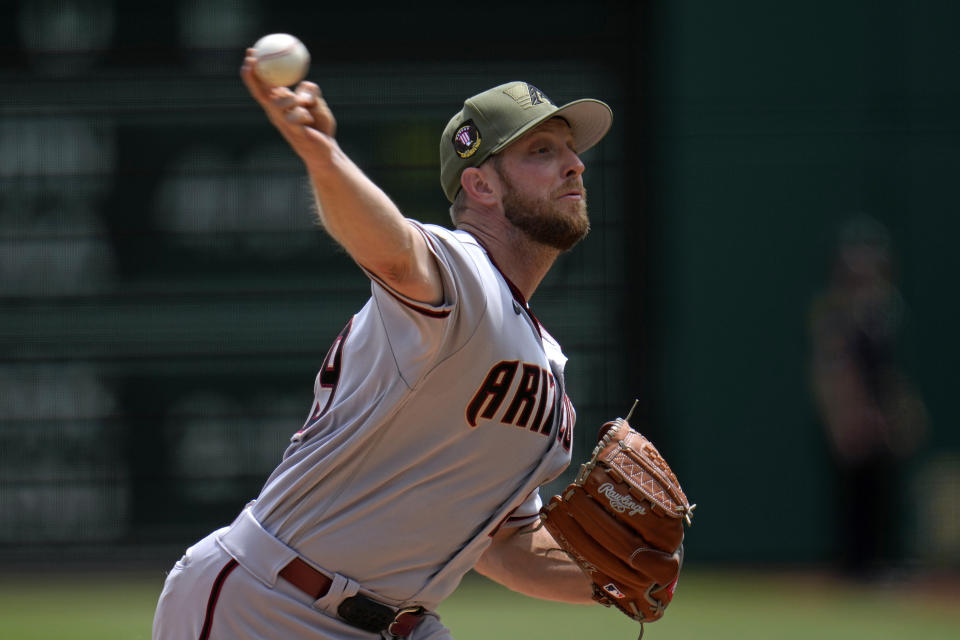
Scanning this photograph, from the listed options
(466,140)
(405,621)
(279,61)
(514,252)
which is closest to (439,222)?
(466,140)

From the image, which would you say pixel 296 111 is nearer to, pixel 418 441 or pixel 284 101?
pixel 284 101

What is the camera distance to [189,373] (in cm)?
892

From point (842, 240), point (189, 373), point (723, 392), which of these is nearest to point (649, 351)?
point (723, 392)

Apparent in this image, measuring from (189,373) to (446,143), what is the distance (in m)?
5.67

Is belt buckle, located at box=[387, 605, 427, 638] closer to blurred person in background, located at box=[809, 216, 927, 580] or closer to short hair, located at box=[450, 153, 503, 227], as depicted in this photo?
short hair, located at box=[450, 153, 503, 227]

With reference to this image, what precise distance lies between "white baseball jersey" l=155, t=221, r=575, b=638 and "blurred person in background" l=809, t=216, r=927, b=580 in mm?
5664

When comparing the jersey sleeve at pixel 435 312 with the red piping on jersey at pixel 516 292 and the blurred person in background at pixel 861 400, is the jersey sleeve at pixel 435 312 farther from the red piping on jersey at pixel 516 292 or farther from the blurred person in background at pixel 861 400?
the blurred person in background at pixel 861 400

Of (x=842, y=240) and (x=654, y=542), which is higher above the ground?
(x=654, y=542)

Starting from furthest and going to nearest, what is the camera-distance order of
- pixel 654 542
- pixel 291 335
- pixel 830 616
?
pixel 291 335
pixel 830 616
pixel 654 542

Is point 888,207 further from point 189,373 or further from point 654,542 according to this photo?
point 654,542

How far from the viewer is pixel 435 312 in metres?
2.75

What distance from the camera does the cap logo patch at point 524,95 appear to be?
344 centimetres

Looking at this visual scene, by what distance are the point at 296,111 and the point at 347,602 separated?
3.68ft

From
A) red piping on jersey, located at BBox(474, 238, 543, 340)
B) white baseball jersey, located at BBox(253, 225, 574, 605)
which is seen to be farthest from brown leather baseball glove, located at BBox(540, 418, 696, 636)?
red piping on jersey, located at BBox(474, 238, 543, 340)
